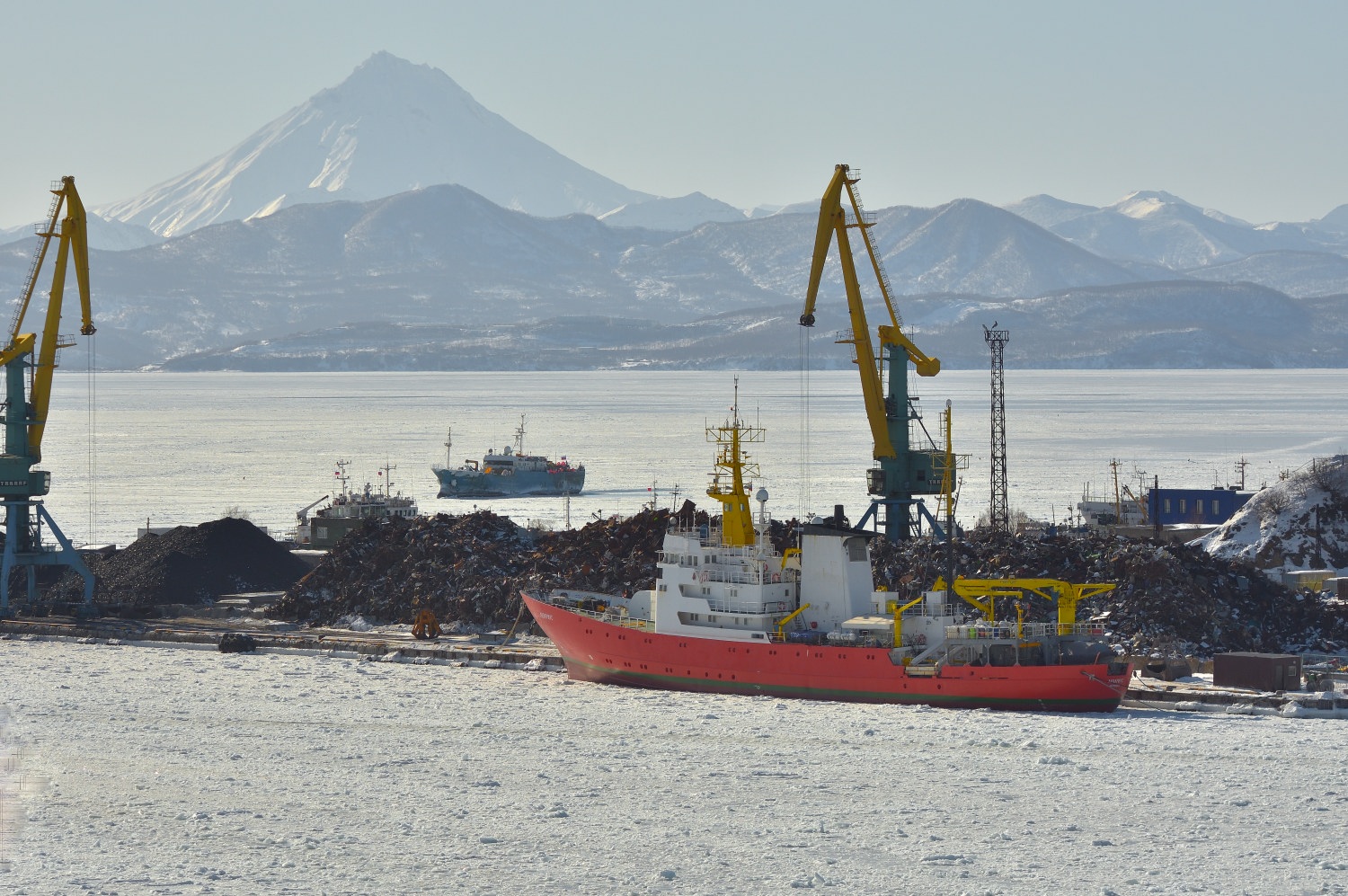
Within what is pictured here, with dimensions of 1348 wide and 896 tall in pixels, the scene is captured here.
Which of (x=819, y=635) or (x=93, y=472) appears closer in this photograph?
(x=819, y=635)

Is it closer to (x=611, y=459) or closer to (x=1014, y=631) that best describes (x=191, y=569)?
(x=1014, y=631)

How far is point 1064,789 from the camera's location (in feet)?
104

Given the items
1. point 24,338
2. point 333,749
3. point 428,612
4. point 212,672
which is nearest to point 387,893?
point 333,749

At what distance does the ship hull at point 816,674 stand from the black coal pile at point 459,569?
326 inches

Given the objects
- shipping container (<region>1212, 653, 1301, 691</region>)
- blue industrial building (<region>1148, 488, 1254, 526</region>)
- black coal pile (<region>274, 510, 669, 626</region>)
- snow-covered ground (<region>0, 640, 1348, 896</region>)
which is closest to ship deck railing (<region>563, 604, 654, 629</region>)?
snow-covered ground (<region>0, 640, 1348, 896</region>)

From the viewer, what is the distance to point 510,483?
369 ft

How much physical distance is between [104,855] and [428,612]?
23.3 m

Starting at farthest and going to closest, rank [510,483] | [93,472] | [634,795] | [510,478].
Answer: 1. [93,472]
2. [510,478]
3. [510,483]
4. [634,795]

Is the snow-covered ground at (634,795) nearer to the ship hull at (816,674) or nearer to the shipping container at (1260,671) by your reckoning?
the ship hull at (816,674)

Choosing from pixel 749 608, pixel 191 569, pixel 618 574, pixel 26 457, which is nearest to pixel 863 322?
pixel 618 574

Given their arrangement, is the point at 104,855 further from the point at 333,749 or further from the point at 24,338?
the point at 24,338

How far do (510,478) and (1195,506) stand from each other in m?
48.5

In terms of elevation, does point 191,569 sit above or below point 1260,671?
above

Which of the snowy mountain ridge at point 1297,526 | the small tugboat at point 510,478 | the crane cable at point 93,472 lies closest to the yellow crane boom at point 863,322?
the snowy mountain ridge at point 1297,526
